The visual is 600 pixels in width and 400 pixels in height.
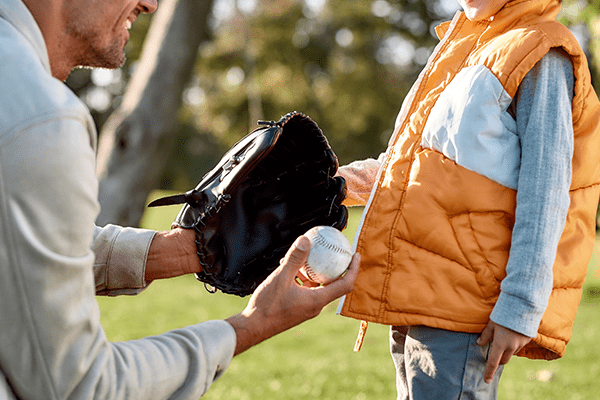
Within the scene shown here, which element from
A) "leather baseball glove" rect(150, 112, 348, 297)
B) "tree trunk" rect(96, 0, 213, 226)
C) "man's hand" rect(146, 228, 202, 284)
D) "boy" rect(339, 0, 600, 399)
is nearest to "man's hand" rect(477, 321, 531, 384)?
"boy" rect(339, 0, 600, 399)

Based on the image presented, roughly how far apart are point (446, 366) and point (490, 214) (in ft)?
1.50

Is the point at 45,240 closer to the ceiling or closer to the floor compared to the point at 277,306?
closer to the ceiling

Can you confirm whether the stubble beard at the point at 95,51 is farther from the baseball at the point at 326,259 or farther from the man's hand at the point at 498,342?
the man's hand at the point at 498,342

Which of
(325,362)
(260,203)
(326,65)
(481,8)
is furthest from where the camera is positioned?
(326,65)

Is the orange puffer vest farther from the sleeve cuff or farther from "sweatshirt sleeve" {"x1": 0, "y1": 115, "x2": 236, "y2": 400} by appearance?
"sweatshirt sleeve" {"x1": 0, "y1": 115, "x2": 236, "y2": 400}

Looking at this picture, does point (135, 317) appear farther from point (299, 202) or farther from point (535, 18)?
point (535, 18)

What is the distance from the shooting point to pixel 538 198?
156cm

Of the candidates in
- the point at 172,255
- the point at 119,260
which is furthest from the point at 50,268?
the point at 172,255

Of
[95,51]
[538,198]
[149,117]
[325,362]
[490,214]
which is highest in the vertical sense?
[95,51]

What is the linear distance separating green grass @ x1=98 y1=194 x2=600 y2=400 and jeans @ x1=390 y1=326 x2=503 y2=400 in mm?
2058

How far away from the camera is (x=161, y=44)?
20.8 ft

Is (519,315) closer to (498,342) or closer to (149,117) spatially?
(498,342)

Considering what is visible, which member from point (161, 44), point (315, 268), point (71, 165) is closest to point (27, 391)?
point (71, 165)

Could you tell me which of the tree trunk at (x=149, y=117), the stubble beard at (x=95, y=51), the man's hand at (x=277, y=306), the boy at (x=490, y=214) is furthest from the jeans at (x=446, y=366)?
the tree trunk at (x=149, y=117)
